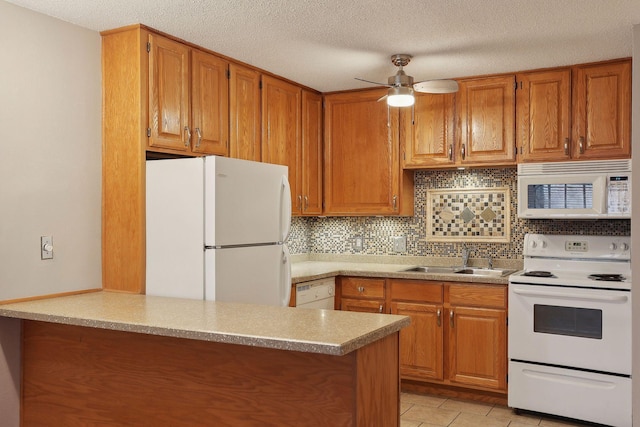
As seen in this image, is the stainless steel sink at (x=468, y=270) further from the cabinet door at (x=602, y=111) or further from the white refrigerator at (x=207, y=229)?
the white refrigerator at (x=207, y=229)

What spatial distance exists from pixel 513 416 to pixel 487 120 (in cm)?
203

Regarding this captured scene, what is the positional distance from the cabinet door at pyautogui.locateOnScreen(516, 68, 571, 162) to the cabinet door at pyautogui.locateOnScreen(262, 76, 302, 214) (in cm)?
162

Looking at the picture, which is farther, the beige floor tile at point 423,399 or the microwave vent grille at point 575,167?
the beige floor tile at point 423,399

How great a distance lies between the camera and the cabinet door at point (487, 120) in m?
4.07

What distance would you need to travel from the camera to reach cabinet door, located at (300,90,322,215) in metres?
4.53

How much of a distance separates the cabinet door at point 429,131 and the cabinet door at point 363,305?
1.08m

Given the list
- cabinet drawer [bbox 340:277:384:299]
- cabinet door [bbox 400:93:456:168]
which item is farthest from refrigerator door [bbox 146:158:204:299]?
cabinet door [bbox 400:93:456:168]

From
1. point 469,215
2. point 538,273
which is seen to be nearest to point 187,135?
point 469,215

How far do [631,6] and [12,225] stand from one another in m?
3.15

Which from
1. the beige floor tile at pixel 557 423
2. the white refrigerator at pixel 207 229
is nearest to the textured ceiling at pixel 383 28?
the white refrigerator at pixel 207 229

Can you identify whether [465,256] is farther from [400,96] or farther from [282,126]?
[282,126]

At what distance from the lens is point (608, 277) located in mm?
3678

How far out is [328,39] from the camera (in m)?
3.32

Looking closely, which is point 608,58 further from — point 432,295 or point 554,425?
point 554,425
